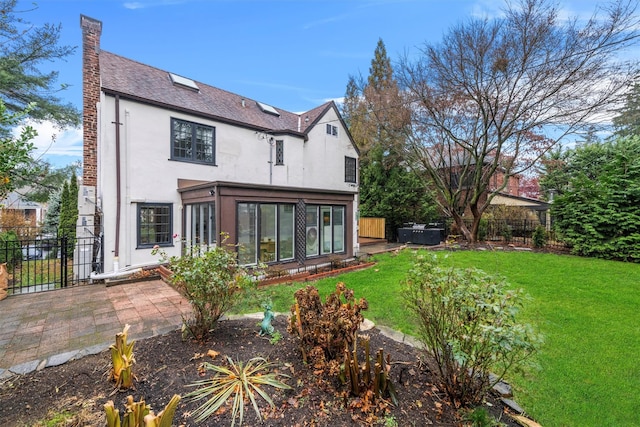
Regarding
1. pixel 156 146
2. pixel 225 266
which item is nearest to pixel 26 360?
pixel 225 266

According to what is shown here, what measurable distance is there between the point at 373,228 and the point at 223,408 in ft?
53.2

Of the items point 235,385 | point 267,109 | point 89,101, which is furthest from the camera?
point 267,109

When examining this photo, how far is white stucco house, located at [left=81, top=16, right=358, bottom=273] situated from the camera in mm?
7773

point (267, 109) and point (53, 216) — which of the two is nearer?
point (267, 109)

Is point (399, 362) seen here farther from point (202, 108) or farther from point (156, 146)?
point (202, 108)

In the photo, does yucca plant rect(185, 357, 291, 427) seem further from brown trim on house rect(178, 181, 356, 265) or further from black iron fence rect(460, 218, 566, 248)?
black iron fence rect(460, 218, 566, 248)

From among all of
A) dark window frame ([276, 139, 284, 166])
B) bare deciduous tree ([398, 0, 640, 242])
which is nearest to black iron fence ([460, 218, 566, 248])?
bare deciduous tree ([398, 0, 640, 242])

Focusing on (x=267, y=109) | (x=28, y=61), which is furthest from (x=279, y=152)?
(x=28, y=61)

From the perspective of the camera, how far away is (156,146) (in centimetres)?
862

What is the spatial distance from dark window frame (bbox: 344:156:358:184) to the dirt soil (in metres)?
11.6

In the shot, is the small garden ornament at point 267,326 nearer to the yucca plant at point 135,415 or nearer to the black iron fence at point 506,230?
the yucca plant at point 135,415

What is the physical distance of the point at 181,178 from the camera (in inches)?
359

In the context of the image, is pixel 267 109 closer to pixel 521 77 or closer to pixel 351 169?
pixel 351 169

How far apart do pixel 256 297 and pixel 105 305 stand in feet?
12.1
